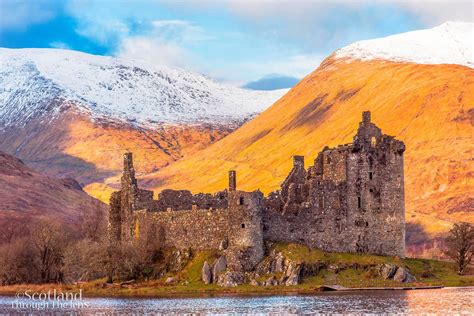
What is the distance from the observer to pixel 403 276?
334 ft

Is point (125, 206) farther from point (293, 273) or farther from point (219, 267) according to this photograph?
point (293, 273)

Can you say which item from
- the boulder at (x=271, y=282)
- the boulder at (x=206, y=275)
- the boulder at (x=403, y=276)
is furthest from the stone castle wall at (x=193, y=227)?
the boulder at (x=403, y=276)

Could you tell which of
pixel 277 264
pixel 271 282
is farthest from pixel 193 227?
pixel 271 282

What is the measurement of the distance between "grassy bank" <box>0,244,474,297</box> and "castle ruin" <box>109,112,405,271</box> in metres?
2.31

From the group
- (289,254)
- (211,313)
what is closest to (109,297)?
(289,254)

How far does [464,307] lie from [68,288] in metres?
45.1

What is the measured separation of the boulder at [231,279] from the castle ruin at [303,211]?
80cm

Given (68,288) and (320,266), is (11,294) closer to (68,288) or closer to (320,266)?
(68,288)

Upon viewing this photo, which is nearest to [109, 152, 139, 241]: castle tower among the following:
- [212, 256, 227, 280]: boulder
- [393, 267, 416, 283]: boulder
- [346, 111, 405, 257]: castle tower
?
[212, 256, 227, 280]: boulder

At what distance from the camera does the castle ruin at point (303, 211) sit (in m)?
101

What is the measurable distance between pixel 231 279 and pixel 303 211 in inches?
451

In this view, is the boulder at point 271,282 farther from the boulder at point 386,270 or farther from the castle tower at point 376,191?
the castle tower at point 376,191

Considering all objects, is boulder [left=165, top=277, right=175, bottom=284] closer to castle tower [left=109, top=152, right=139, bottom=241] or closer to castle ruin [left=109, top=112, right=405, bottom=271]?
castle ruin [left=109, top=112, right=405, bottom=271]

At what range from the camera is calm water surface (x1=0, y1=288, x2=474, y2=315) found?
74925 millimetres
